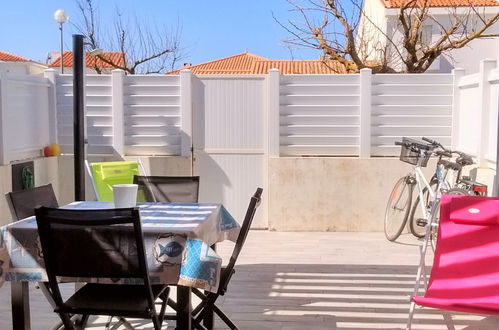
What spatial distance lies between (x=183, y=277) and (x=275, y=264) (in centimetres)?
280

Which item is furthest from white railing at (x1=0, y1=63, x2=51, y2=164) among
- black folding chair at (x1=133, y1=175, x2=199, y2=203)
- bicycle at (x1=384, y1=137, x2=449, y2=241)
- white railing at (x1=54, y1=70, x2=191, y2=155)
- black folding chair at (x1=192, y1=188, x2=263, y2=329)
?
bicycle at (x1=384, y1=137, x2=449, y2=241)

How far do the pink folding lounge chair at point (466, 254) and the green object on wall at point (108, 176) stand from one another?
308 centimetres

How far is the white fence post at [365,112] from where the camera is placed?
6.90 m

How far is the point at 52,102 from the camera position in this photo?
7051 millimetres

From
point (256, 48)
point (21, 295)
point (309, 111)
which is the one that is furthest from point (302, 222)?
point (256, 48)

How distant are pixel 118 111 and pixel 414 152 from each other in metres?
3.42

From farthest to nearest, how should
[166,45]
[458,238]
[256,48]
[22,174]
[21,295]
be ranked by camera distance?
[166,45] → [256,48] → [22,174] → [458,238] → [21,295]

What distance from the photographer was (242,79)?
710cm

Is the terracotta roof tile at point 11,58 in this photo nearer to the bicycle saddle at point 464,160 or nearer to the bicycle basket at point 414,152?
the bicycle basket at point 414,152

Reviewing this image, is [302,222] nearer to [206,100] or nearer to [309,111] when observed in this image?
[309,111]

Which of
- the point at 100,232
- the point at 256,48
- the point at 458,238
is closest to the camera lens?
the point at 100,232

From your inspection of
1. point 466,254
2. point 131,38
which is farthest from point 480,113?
point 131,38

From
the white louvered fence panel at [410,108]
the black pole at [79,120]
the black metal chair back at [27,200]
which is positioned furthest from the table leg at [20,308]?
the white louvered fence panel at [410,108]

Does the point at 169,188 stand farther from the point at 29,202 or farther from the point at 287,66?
the point at 287,66
